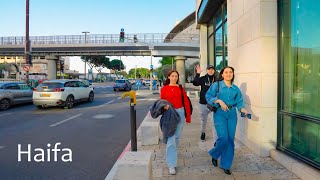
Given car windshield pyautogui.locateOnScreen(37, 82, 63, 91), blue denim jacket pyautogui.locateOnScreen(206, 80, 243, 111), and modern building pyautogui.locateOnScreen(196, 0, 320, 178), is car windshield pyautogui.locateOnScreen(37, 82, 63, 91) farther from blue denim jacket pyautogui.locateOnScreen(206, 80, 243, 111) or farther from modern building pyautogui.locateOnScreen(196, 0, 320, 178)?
blue denim jacket pyautogui.locateOnScreen(206, 80, 243, 111)

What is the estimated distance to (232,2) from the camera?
22.6 feet

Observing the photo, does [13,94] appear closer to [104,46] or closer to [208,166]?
[208,166]

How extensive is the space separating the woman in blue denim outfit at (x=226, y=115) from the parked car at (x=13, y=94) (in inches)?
513

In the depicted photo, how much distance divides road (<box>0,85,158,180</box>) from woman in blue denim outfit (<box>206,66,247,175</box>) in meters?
2.08

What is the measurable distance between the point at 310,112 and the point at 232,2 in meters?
3.72

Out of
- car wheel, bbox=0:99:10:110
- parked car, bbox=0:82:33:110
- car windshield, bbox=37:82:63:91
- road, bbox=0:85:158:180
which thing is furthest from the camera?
car windshield, bbox=37:82:63:91

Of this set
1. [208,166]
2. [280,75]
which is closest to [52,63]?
[208,166]

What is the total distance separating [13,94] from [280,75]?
→ 14108mm

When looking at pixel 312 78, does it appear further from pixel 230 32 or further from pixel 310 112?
pixel 230 32

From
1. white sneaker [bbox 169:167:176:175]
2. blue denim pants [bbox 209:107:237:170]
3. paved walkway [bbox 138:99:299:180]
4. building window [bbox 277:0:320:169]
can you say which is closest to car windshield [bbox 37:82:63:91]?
paved walkway [bbox 138:99:299:180]

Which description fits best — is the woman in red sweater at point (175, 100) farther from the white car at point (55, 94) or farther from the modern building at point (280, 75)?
the white car at point (55, 94)

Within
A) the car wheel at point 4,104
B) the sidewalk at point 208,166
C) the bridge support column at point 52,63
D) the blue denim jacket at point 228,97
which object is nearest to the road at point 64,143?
the sidewalk at point 208,166

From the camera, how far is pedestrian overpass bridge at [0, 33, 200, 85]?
36.4 m

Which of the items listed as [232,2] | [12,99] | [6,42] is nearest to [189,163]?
[232,2]
